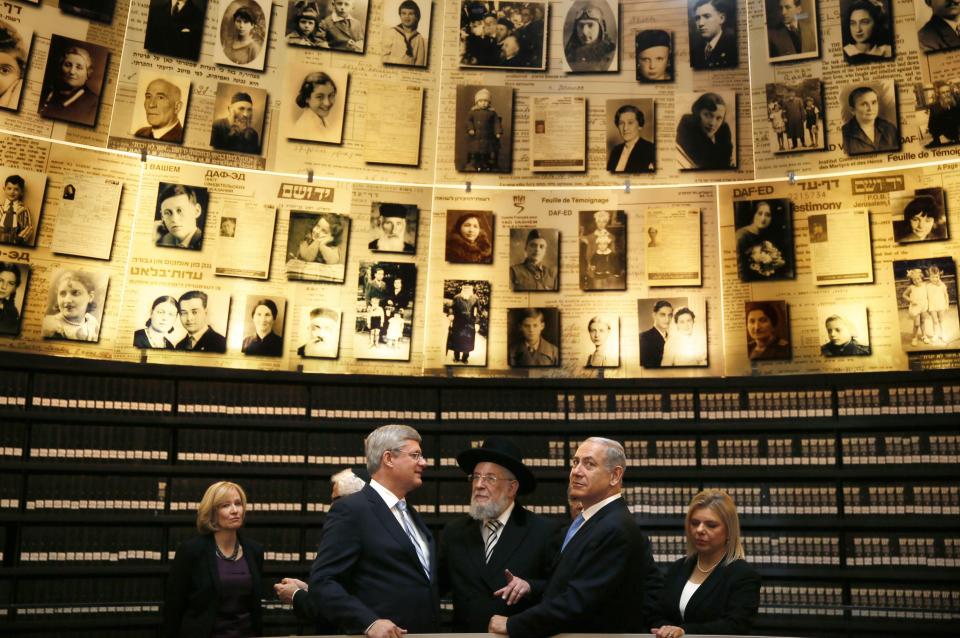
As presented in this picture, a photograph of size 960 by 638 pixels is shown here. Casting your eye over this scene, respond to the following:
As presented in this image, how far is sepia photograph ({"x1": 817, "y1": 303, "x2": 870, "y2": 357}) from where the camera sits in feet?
23.3

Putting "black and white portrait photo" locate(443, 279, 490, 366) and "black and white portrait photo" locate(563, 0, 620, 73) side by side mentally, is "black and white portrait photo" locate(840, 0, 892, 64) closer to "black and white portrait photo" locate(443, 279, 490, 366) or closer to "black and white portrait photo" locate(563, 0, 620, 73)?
"black and white portrait photo" locate(563, 0, 620, 73)

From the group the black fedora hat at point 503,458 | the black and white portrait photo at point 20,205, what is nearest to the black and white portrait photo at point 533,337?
the black fedora hat at point 503,458

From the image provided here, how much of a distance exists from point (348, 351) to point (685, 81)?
11.9ft

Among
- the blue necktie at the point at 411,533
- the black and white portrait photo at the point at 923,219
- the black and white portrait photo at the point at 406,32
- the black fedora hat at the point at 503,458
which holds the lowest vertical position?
the blue necktie at the point at 411,533

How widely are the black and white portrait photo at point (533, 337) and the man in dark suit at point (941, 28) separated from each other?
11.6ft

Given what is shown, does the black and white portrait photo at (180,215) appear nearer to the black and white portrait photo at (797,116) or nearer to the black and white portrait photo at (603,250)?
the black and white portrait photo at (603,250)

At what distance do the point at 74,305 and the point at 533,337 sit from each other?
11.4 ft

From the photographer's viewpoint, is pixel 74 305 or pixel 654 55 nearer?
pixel 74 305

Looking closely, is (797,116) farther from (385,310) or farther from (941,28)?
(385,310)

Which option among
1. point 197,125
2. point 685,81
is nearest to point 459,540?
point 197,125

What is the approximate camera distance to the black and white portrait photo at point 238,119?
24.7 ft

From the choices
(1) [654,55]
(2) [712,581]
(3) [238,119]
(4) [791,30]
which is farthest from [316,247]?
(2) [712,581]

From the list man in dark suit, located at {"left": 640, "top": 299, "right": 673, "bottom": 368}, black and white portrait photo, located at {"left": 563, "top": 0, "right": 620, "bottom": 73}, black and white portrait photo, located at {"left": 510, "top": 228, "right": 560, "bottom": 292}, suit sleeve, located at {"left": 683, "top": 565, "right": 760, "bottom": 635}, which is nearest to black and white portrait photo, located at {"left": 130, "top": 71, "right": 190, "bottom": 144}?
black and white portrait photo, located at {"left": 510, "top": 228, "right": 560, "bottom": 292}

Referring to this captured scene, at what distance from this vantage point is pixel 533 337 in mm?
7652
